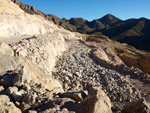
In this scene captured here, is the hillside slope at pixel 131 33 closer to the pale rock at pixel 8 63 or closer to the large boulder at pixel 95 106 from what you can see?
the pale rock at pixel 8 63

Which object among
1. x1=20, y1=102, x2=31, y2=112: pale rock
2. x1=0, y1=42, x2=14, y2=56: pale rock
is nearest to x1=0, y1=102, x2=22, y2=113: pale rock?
x1=20, y1=102, x2=31, y2=112: pale rock

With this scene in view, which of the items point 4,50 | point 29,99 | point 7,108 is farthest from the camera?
point 4,50

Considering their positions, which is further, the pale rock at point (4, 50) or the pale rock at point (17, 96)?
the pale rock at point (4, 50)

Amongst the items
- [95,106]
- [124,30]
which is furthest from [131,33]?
[95,106]

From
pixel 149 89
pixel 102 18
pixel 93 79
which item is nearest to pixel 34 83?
pixel 93 79

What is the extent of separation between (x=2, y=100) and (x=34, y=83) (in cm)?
110

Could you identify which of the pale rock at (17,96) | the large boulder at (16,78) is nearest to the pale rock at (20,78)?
the large boulder at (16,78)

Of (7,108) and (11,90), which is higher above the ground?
(11,90)

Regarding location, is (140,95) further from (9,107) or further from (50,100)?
(9,107)

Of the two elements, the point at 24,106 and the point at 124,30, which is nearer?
the point at 24,106

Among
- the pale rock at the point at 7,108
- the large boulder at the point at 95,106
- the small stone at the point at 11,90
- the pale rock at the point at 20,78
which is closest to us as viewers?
the pale rock at the point at 7,108

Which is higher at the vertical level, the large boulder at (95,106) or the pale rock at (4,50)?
the pale rock at (4,50)

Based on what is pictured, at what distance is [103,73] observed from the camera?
7887 millimetres

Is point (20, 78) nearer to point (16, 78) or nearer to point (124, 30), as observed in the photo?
point (16, 78)
